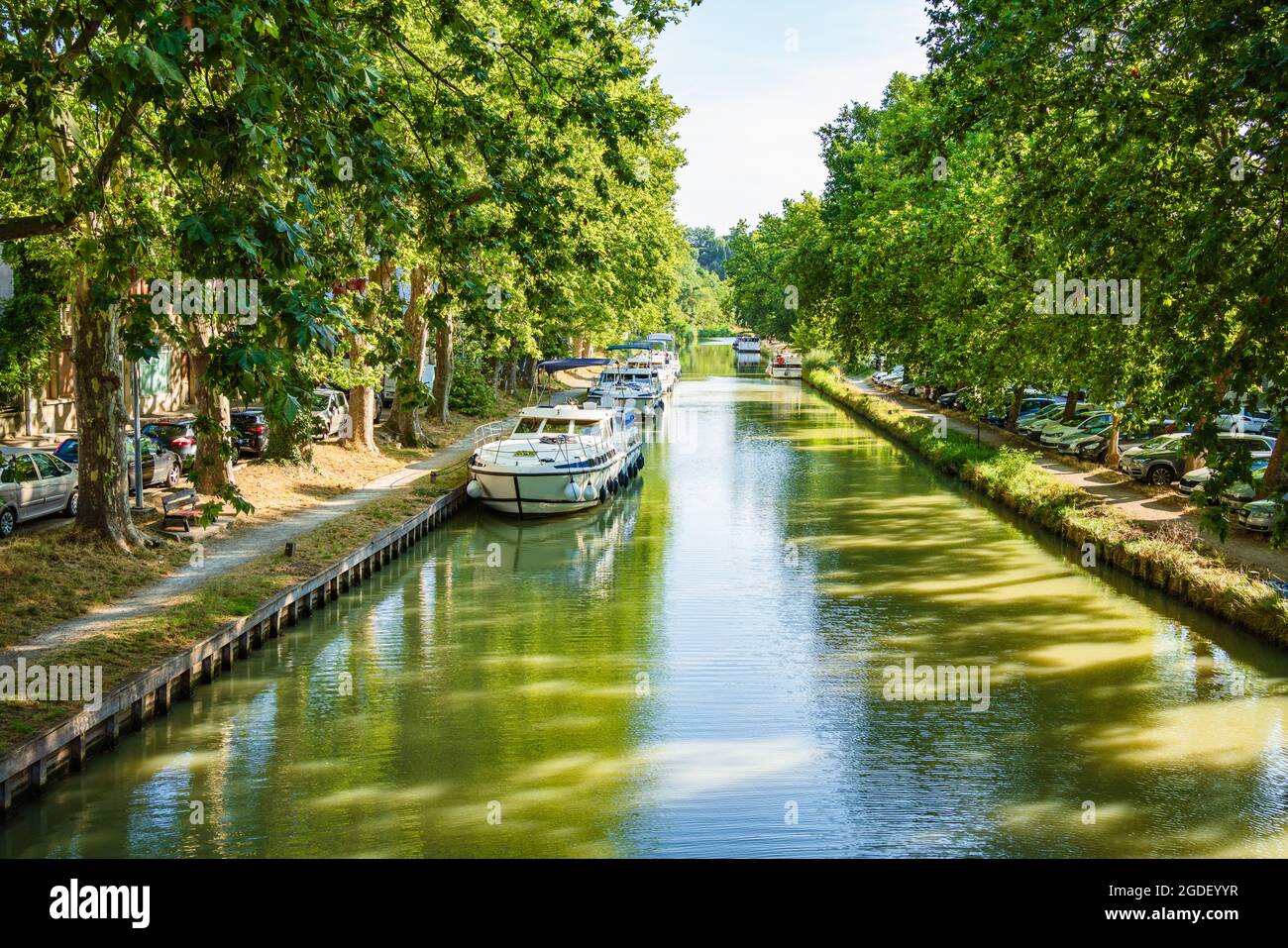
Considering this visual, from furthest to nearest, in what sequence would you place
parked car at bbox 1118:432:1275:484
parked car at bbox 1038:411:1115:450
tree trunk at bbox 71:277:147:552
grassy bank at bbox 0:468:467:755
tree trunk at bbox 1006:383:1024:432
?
tree trunk at bbox 1006:383:1024:432, parked car at bbox 1038:411:1115:450, parked car at bbox 1118:432:1275:484, tree trunk at bbox 71:277:147:552, grassy bank at bbox 0:468:467:755

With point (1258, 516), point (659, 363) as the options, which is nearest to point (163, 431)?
point (1258, 516)

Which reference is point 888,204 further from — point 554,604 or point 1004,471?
point 554,604

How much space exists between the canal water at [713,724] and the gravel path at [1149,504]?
1.86 m

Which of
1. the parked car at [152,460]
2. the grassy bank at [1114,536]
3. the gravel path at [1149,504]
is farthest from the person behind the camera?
the parked car at [152,460]

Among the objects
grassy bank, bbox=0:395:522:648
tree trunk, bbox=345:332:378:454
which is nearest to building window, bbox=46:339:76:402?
tree trunk, bbox=345:332:378:454

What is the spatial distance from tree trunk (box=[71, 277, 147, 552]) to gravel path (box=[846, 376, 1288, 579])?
1875 cm

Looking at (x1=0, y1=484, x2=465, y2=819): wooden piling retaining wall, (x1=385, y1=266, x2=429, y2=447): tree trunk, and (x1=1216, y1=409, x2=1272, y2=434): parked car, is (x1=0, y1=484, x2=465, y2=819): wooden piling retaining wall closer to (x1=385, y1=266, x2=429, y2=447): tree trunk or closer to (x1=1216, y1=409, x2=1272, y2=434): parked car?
(x1=385, y1=266, x2=429, y2=447): tree trunk

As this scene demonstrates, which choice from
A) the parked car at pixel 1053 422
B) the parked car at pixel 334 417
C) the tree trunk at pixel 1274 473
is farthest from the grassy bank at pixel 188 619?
the parked car at pixel 1053 422

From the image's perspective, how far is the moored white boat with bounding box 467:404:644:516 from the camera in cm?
2834

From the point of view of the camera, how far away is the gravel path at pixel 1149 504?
68.7 feet

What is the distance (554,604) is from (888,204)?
97.8ft

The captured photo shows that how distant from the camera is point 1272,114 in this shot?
1059 centimetres

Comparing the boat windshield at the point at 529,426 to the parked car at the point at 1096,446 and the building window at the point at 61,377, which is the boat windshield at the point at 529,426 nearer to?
the building window at the point at 61,377

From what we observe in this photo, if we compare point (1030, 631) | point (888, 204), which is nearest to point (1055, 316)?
point (1030, 631)
